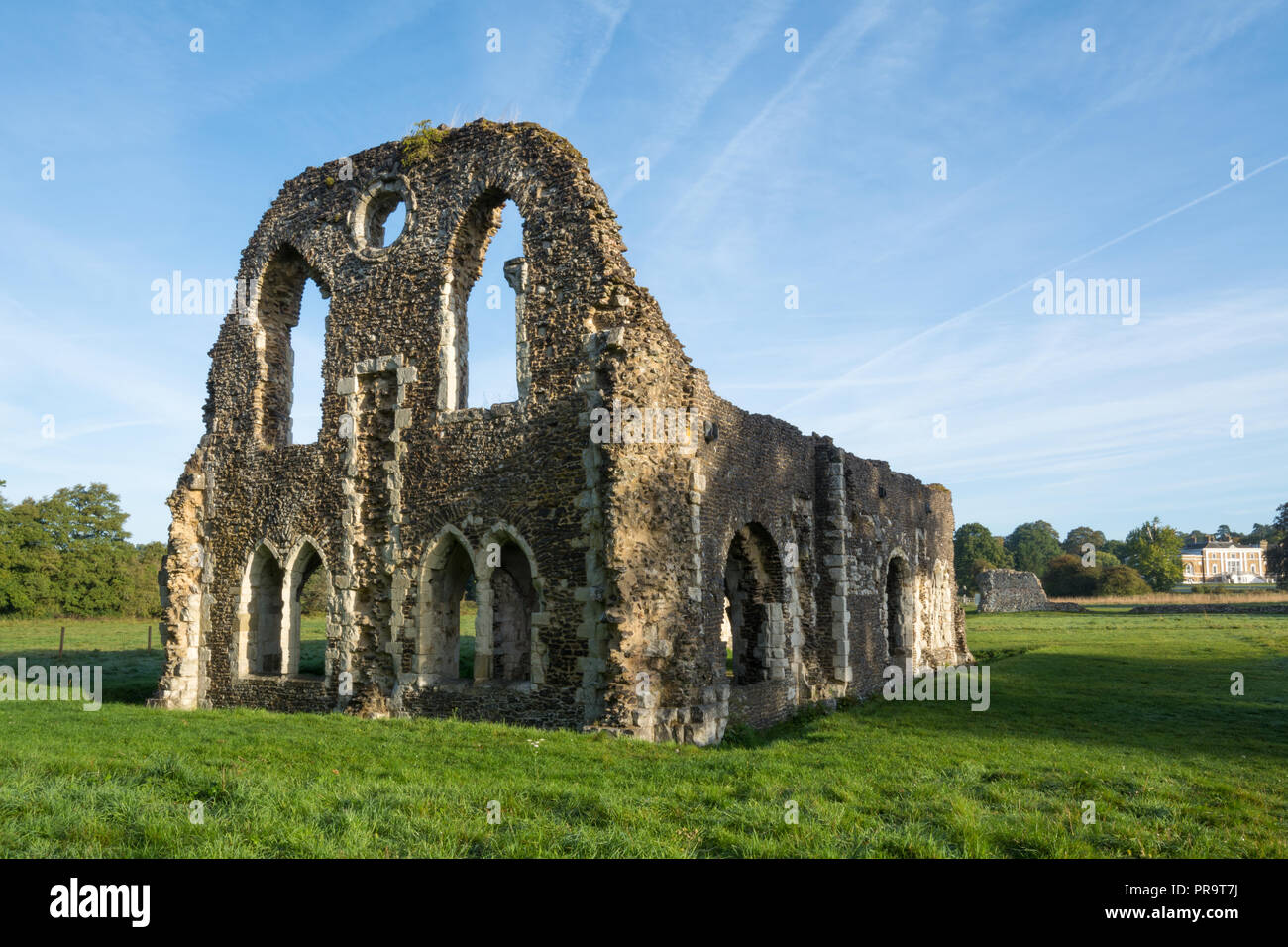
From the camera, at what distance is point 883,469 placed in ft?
71.6

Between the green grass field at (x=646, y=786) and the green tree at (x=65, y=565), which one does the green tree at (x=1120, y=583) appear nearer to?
the green grass field at (x=646, y=786)

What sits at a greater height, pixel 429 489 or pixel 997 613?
pixel 429 489

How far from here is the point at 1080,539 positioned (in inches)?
5000

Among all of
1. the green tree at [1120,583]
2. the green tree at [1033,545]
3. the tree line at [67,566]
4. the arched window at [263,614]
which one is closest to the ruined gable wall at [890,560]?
the arched window at [263,614]

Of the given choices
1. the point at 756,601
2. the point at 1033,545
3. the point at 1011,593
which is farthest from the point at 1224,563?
the point at 756,601

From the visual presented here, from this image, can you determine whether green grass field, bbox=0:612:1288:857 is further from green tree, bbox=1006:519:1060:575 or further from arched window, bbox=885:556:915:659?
green tree, bbox=1006:519:1060:575

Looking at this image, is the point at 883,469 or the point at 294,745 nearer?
the point at 294,745

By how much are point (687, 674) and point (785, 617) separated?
4.46 m

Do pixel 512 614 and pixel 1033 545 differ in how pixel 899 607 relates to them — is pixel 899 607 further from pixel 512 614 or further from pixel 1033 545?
pixel 1033 545

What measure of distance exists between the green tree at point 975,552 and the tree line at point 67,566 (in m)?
76.1

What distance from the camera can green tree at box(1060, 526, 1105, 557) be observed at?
125 meters

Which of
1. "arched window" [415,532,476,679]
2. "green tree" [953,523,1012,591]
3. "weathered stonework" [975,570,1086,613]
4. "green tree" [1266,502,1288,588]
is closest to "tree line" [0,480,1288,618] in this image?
"weathered stonework" [975,570,1086,613]
